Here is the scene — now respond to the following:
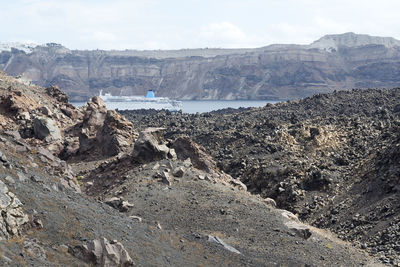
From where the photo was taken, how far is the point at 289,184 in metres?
24.5

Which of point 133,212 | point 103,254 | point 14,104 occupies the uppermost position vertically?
point 14,104

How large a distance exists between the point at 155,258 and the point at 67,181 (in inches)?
223

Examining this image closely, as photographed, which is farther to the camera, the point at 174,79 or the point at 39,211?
the point at 174,79

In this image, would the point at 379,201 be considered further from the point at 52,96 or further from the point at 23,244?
the point at 52,96

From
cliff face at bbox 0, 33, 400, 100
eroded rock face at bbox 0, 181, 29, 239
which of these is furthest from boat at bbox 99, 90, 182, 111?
eroded rock face at bbox 0, 181, 29, 239

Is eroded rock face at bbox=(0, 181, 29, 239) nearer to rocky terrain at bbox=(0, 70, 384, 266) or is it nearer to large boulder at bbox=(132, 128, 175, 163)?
rocky terrain at bbox=(0, 70, 384, 266)

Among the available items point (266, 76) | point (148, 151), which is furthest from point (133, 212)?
point (266, 76)

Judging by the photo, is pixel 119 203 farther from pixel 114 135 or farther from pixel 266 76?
pixel 266 76

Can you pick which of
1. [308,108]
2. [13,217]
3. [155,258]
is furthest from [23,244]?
[308,108]

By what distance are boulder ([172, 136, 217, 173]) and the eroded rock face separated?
400 inches

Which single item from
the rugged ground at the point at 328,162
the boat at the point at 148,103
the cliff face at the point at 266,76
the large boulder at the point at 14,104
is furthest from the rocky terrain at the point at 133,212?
the cliff face at the point at 266,76

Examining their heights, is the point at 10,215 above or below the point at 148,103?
above

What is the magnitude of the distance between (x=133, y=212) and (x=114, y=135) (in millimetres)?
9487

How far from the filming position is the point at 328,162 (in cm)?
2764
